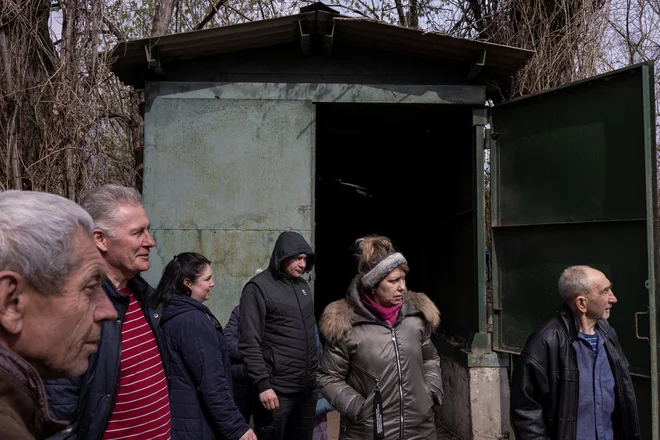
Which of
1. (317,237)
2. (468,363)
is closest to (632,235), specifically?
(468,363)

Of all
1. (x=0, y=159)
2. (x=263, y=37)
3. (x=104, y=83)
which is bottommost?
(x=0, y=159)

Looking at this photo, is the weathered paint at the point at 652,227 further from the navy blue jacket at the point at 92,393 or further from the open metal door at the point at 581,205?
the navy blue jacket at the point at 92,393

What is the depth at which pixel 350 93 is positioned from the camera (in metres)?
6.53

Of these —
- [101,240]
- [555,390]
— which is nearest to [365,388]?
[555,390]

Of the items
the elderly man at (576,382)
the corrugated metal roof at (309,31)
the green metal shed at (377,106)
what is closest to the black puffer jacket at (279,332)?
the green metal shed at (377,106)

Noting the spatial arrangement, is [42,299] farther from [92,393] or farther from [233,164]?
[233,164]

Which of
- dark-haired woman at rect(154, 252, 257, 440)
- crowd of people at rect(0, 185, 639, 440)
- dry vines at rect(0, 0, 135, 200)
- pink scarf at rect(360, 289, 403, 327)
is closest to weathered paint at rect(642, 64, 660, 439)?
crowd of people at rect(0, 185, 639, 440)

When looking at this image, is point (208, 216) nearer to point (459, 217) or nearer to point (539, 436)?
point (459, 217)

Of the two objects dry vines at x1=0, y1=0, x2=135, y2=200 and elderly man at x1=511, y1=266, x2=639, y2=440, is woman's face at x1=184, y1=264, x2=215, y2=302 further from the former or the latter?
dry vines at x1=0, y1=0, x2=135, y2=200

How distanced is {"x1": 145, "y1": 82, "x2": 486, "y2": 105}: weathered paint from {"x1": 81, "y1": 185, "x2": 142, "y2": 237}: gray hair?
3.75 meters

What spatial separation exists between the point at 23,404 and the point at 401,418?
2702mm

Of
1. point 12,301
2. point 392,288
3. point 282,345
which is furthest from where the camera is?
point 282,345

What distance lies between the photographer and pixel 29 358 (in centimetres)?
136

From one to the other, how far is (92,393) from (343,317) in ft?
5.58
